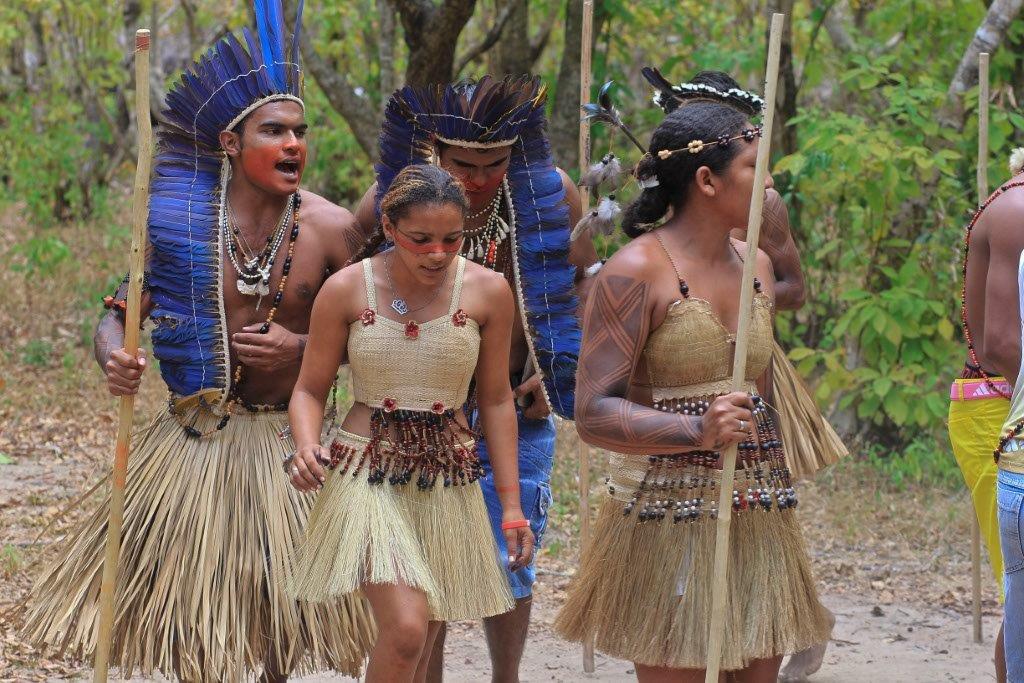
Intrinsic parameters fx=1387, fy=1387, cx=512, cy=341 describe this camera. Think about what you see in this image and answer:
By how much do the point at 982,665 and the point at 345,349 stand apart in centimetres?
306

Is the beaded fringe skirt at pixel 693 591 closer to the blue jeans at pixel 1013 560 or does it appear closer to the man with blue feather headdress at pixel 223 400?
the blue jeans at pixel 1013 560

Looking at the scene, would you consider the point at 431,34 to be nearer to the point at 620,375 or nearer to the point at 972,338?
the point at 972,338

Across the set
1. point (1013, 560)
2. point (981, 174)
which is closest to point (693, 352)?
point (1013, 560)

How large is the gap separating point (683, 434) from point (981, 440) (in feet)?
4.16

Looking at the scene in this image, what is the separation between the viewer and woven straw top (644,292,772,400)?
3.20 m

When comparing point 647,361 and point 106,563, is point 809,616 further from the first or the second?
point 106,563

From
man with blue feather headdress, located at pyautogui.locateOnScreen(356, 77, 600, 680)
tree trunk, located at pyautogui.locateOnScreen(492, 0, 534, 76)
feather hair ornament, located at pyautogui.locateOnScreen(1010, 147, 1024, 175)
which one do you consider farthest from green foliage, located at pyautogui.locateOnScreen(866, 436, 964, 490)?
feather hair ornament, located at pyautogui.locateOnScreen(1010, 147, 1024, 175)

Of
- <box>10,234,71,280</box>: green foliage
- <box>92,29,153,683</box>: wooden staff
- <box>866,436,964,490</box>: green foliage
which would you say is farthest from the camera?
<box>10,234,71,280</box>: green foliage

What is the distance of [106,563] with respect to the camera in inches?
148

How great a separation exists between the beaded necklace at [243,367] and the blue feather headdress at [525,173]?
27 centimetres

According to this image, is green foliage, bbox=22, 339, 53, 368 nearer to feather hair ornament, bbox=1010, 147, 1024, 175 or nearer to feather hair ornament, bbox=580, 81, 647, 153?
feather hair ornament, bbox=580, 81, 647, 153

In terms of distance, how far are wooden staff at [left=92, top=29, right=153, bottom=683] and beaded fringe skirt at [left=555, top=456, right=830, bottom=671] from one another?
4.22 ft

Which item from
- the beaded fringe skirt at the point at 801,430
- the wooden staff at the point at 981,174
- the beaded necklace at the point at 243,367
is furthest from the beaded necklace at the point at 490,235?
the wooden staff at the point at 981,174

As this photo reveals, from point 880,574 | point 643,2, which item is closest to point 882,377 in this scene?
point 880,574
